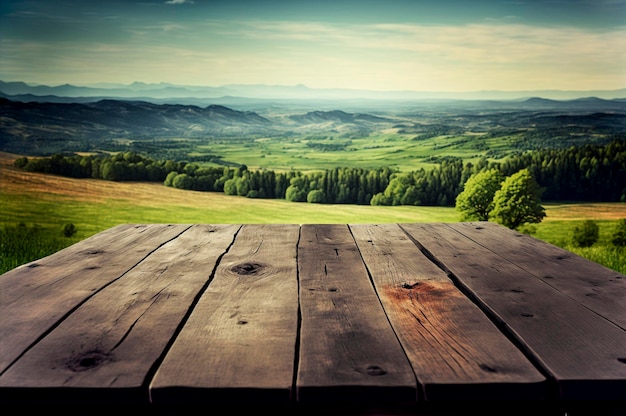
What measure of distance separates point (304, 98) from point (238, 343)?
255 inches

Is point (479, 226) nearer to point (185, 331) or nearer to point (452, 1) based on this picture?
point (185, 331)

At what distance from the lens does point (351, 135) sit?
295 inches

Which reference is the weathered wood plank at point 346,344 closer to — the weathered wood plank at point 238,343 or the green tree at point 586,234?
the weathered wood plank at point 238,343

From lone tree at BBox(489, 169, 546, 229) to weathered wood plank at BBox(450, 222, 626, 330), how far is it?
4310mm

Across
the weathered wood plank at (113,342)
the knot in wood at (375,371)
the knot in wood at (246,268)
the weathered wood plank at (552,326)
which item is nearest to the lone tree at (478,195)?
the weathered wood plank at (552,326)

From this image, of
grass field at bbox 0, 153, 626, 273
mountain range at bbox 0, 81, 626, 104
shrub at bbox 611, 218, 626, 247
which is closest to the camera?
shrub at bbox 611, 218, 626, 247

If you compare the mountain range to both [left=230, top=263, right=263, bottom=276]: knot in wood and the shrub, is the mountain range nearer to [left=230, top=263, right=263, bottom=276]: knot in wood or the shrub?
the shrub

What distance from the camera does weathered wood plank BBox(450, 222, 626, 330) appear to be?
1281mm

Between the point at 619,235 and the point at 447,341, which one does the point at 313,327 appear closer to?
the point at 447,341

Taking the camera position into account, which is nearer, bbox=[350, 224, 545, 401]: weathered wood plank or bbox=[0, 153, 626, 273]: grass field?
bbox=[350, 224, 545, 401]: weathered wood plank

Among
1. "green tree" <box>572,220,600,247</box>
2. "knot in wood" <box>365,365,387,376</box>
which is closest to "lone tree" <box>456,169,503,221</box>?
"green tree" <box>572,220,600,247</box>

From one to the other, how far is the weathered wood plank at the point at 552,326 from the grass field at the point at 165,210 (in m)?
4.71

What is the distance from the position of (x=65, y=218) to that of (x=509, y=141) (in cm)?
504

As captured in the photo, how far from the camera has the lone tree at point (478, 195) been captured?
640 centimetres
